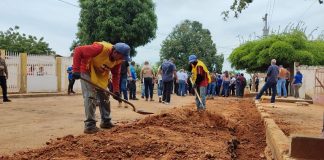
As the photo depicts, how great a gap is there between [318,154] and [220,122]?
556 cm

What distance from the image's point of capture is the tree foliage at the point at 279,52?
96.7 ft

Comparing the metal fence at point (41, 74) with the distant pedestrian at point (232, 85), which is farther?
the distant pedestrian at point (232, 85)

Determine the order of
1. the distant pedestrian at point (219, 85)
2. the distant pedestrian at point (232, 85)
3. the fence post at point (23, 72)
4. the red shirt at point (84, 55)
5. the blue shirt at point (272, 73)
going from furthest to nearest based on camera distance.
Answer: the distant pedestrian at point (232, 85)
the distant pedestrian at point (219, 85)
the fence post at point (23, 72)
the blue shirt at point (272, 73)
the red shirt at point (84, 55)

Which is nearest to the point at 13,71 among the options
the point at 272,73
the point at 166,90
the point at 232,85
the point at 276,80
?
the point at 166,90

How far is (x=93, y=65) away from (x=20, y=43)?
36.8 meters

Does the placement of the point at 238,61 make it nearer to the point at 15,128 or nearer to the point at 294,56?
the point at 294,56

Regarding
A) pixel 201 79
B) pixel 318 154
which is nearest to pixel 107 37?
pixel 201 79

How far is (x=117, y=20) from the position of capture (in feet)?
109

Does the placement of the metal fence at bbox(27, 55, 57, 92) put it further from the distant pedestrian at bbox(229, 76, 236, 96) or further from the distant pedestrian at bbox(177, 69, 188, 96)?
the distant pedestrian at bbox(229, 76, 236, 96)

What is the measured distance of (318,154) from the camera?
3941 millimetres

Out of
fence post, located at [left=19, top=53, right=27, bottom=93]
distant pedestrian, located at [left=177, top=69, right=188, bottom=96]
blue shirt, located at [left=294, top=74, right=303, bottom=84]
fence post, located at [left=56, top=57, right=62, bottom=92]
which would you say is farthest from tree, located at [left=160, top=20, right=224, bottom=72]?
fence post, located at [left=19, top=53, right=27, bottom=93]

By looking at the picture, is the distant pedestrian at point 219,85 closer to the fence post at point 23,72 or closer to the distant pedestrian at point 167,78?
the fence post at point 23,72

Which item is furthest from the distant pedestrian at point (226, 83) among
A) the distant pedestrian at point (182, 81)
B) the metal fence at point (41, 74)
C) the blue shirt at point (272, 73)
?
the blue shirt at point (272, 73)

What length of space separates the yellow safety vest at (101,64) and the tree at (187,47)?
52.0 m
